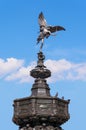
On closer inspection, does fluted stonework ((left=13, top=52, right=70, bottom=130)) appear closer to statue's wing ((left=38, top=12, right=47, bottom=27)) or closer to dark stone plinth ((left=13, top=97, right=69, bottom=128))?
dark stone plinth ((left=13, top=97, right=69, bottom=128))

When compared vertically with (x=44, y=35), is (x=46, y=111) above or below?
below

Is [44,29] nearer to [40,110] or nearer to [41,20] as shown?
[41,20]

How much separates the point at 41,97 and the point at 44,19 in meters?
6.61

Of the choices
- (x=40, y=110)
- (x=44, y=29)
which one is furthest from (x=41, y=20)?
(x=40, y=110)

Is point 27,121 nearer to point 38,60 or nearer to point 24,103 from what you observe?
point 24,103

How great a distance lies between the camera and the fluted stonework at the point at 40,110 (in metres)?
32.1

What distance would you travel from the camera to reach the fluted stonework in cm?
3209

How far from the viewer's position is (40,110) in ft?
105

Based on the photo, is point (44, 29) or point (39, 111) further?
point (44, 29)

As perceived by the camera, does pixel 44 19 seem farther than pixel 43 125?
Yes

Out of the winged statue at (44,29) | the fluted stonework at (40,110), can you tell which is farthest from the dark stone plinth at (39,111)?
the winged statue at (44,29)

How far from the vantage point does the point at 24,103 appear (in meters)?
32.8

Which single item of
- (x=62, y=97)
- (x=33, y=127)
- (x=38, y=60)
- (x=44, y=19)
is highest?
(x=44, y=19)

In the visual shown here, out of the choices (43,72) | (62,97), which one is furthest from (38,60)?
(62,97)
